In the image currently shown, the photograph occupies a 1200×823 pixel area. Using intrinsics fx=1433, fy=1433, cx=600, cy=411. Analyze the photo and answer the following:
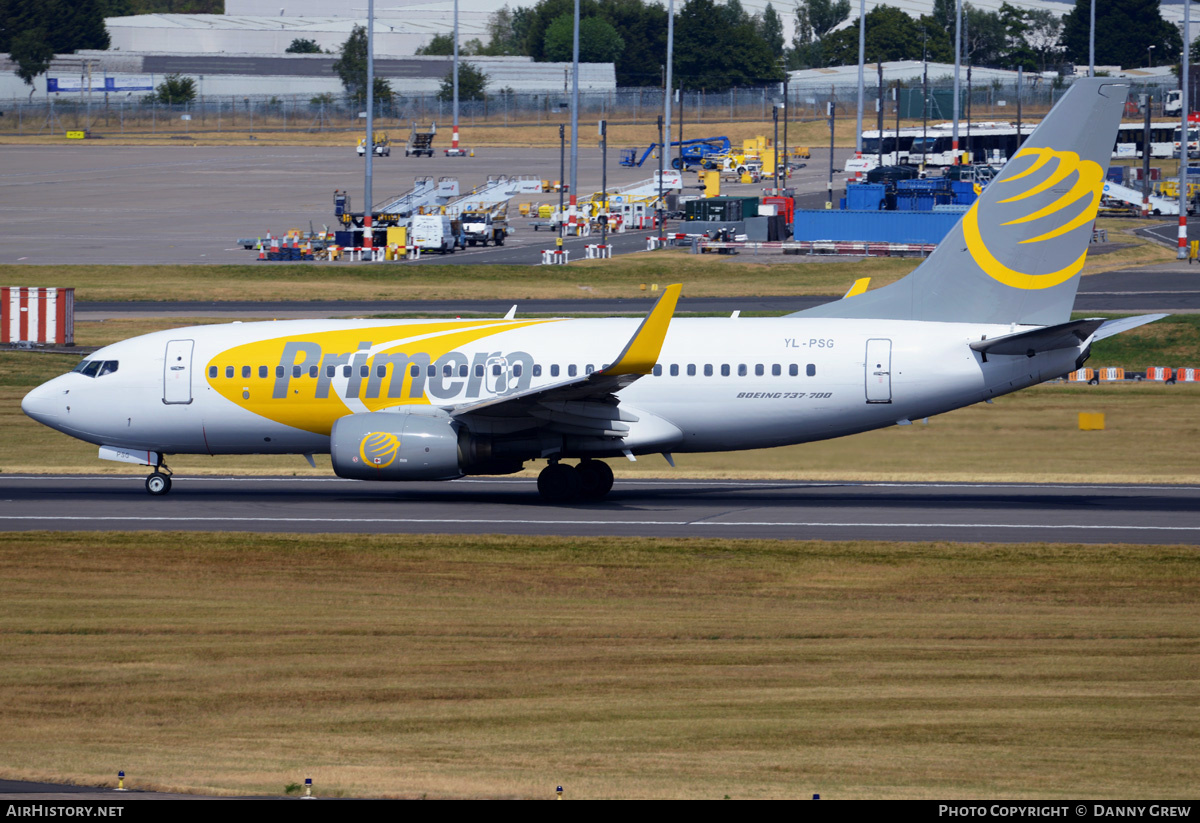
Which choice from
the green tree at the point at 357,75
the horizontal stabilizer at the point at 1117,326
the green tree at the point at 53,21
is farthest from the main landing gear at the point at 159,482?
the green tree at the point at 53,21

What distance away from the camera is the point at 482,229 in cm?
9794

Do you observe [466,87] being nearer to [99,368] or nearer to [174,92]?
[174,92]

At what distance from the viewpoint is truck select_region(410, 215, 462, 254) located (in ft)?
306

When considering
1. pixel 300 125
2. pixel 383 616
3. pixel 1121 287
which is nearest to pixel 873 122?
pixel 300 125

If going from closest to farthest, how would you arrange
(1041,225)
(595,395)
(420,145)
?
(595,395) → (1041,225) → (420,145)

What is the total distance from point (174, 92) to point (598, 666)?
18177cm

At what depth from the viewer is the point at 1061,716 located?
1614 centimetres

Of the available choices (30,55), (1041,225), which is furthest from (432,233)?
(30,55)

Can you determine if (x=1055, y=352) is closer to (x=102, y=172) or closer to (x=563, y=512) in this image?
(x=563, y=512)

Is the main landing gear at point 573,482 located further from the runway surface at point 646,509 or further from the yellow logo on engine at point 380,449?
the yellow logo on engine at point 380,449

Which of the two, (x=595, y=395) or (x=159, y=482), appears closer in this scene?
(x=595, y=395)

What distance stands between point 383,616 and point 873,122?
176121 millimetres

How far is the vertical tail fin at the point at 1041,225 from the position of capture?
31.3 meters

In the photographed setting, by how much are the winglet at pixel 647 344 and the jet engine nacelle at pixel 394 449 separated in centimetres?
401
